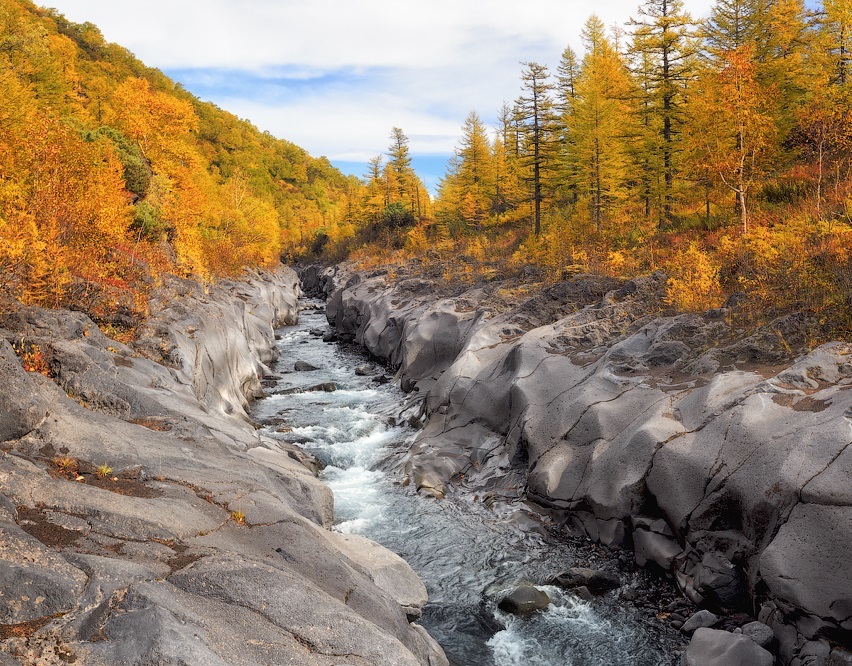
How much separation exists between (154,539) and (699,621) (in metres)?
8.67

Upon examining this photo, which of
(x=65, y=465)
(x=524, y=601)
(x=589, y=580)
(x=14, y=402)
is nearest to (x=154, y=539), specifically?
(x=65, y=465)

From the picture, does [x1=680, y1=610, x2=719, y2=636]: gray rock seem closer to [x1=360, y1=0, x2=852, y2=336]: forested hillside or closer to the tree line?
[x1=360, y1=0, x2=852, y2=336]: forested hillside

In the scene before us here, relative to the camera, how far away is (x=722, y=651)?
785 centimetres

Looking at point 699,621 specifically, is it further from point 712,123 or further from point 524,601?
point 712,123

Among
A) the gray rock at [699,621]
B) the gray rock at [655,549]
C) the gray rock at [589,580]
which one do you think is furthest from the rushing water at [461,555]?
the gray rock at [655,549]

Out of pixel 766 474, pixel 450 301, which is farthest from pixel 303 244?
pixel 766 474

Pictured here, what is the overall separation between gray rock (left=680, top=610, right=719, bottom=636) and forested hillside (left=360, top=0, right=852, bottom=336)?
685cm

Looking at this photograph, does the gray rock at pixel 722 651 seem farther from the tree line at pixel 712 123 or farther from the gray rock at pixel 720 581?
the tree line at pixel 712 123

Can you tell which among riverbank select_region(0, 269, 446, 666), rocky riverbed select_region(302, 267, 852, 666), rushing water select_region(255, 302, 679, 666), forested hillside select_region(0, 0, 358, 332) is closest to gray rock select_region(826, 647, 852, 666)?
rocky riverbed select_region(302, 267, 852, 666)

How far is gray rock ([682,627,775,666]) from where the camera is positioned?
7.61 metres

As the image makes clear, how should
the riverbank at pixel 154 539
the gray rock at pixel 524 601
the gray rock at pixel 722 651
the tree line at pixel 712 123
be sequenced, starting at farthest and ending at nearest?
the tree line at pixel 712 123
the gray rock at pixel 524 601
the gray rock at pixel 722 651
the riverbank at pixel 154 539

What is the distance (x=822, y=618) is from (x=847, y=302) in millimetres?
7346

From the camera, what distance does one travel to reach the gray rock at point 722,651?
25.0 ft

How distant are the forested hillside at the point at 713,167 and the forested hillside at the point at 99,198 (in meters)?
17.1
